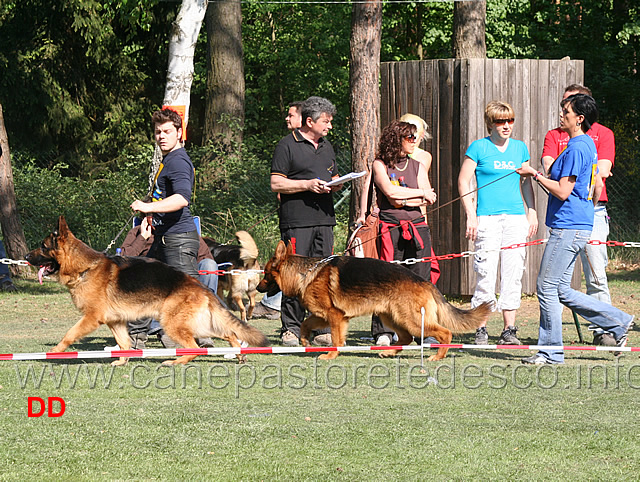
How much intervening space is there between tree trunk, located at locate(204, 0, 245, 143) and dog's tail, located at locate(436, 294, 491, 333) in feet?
42.8

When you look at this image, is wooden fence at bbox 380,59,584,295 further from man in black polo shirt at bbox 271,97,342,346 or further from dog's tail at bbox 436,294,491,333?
dog's tail at bbox 436,294,491,333

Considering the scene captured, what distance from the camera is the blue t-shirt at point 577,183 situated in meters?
6.66

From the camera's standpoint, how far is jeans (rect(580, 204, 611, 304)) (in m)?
8.09

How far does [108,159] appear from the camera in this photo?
78.9ft

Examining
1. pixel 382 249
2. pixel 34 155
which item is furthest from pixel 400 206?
pixel 34 155

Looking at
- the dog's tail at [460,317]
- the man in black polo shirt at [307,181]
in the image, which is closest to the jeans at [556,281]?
the dog's tail at [460,317]

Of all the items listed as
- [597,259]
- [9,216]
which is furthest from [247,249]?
[9,216]

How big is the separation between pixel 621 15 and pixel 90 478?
74.3ft

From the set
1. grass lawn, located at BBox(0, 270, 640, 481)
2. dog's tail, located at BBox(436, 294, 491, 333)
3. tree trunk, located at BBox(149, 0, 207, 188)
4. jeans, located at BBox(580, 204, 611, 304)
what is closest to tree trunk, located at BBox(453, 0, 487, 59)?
tree trunk, located at BBox(149, 0, 207, 188)

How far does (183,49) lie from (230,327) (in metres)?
7.13

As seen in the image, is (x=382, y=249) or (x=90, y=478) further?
(x=382, y=249)

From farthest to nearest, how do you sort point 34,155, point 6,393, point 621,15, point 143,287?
point 621,15 < point 34,155 < point 143,287 < point 6,393

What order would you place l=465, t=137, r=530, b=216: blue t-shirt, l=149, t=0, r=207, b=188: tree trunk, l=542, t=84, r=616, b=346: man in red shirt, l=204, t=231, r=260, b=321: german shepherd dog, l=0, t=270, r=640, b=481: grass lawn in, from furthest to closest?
l=149, t=0, r=207, b=188: tree trunk → l=204, t=231, r=260, b=321: german shepherd dog → l=542, t=84, r=616, b=346: man in red shirt → l=465, t=137, r=530, b=216: blue t-shirt → l=0, t=270, r=640, b=481: grass lawn

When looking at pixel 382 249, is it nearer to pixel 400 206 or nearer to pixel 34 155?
pixel 400 206
